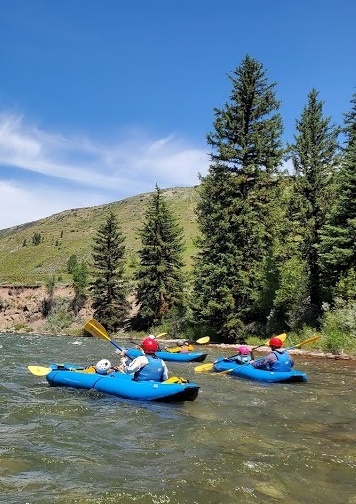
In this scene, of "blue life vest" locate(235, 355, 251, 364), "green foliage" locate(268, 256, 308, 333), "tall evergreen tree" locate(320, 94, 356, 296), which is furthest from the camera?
"green foliage" locate(268, 256, 308, 333)

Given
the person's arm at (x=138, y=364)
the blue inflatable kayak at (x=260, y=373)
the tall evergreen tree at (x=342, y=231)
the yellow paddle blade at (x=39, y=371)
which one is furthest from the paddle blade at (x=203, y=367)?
the tall evergreen tree at (x=342, y=231)

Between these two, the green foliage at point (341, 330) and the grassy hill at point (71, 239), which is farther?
the grassy hill at point (71, 239)

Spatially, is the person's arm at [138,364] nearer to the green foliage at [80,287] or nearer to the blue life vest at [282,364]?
the blue life vest at [282,364]

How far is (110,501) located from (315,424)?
4593 mm

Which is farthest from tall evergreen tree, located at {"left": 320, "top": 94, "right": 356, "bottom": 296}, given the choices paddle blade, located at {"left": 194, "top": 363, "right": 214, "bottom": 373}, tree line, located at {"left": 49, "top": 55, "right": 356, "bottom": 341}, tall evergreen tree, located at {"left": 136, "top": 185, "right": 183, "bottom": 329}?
tall evergreen tree, located at {"left": 136, "top": 185, "right": 183, "bottom": 329}

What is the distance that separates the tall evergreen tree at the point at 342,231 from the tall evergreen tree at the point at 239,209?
4.96 m

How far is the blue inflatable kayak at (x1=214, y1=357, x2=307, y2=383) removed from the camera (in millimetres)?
12266

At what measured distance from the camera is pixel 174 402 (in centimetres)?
951

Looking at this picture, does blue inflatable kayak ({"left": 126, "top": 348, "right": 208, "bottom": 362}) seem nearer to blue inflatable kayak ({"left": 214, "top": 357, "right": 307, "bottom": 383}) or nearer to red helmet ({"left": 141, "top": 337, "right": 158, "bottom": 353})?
blue inflatable kayak ({"left": 214, "top": 357, "right": 307, "bottom": 383})

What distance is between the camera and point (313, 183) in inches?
951

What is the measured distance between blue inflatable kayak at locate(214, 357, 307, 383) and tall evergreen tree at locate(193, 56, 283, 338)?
1139 centimetres

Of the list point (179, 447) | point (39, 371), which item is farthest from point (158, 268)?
point (179, 447)

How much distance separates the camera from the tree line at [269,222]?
21.8m

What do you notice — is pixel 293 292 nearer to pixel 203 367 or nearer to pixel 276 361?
pixel 203 367
